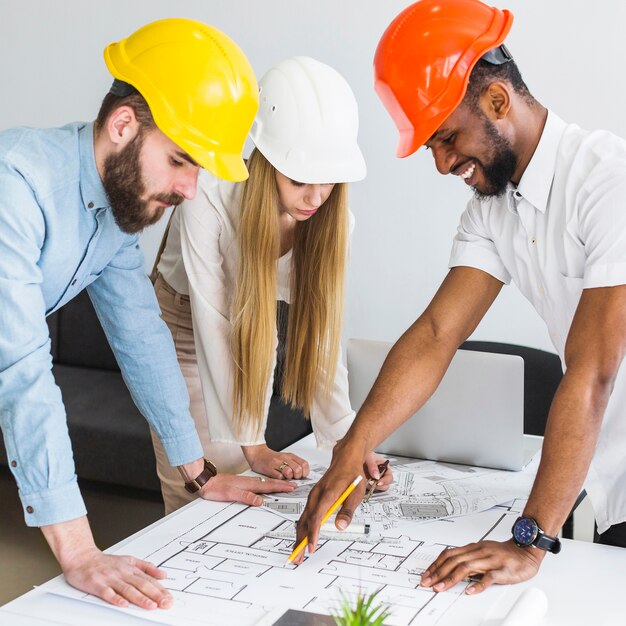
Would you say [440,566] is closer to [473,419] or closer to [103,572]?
[103,572]

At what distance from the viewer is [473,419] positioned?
84.9 inches

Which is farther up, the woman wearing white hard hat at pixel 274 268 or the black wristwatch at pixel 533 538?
the woman wearing white hard hat at pixel 274 268

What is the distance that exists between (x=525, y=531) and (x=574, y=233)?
22.9 inches

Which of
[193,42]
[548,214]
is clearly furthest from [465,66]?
[193,42]

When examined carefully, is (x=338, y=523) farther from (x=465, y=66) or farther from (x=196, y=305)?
(x=465, y=66)

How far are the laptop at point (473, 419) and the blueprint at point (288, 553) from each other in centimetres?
18

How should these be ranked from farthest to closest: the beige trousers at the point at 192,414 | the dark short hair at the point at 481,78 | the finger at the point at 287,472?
the beige trousers at the point at 192,414 < the finger at the point at 287,472 < the dark short hair at the point at 481,78

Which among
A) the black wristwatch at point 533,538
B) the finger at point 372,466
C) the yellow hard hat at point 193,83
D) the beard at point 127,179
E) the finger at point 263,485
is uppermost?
the yellow hard hat at point 193,83

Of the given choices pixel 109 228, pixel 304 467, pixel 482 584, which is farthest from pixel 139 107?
pixel 482 584

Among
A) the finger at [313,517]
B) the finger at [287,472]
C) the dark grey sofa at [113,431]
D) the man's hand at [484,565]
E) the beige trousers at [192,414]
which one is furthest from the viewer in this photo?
the dark grey sofa at [113,431]

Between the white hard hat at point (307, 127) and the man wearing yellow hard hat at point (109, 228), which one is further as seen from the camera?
the white hard hat at point (307, 127)

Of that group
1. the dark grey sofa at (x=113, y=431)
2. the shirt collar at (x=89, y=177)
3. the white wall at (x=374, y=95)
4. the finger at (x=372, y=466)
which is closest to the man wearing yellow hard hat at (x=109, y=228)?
the shirt collar at (x=89, y=177)

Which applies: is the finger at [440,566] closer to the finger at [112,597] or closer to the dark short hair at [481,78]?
the finger at [112,597]

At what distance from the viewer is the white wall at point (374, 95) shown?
3266mm
